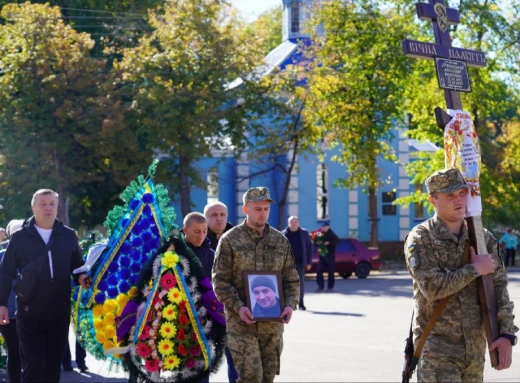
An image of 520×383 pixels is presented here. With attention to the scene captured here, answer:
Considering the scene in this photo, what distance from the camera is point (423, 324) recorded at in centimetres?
656

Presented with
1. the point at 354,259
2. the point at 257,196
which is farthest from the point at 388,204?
the point at 257,196

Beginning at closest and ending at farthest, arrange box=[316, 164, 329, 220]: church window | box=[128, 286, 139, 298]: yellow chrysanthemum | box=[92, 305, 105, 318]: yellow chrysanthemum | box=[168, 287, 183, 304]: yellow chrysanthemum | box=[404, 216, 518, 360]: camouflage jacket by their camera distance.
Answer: box=[404, 216, 518, 360]: camouflage jacket → box=[168, 287, 183, 304]: yellow chrysanthemum → box=[128, 286, 139, 298]: yellow chrysanthemum → box=[92, 305, 105, 318]: yellow chrysanthemum → box=[316, 164, 329, 220]: church window

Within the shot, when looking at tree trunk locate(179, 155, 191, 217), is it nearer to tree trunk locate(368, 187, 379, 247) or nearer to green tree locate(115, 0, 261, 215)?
green tree locate(115, 0, 261, 215)

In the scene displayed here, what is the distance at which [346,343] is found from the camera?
15109 millimetres

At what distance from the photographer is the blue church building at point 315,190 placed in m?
46.3

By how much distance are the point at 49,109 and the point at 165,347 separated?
85.3 ft

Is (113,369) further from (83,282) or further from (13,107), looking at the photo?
(13,107)

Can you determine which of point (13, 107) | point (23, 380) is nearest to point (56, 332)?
point (23, 380)

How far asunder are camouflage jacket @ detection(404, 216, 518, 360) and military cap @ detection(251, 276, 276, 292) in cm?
180

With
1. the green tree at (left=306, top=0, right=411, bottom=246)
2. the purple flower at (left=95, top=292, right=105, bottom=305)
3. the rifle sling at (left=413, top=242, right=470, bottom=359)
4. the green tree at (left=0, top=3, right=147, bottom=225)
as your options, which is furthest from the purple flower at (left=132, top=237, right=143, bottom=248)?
the green tree at (left=306, top=0, right=411, bottom=246)

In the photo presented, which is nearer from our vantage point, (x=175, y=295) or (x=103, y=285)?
(x=175, y=295)

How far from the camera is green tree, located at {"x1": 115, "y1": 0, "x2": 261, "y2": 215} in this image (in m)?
34.6

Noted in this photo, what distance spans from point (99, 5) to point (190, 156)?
8309 millimetres

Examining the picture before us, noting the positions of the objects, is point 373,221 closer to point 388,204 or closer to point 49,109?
point 388,204
